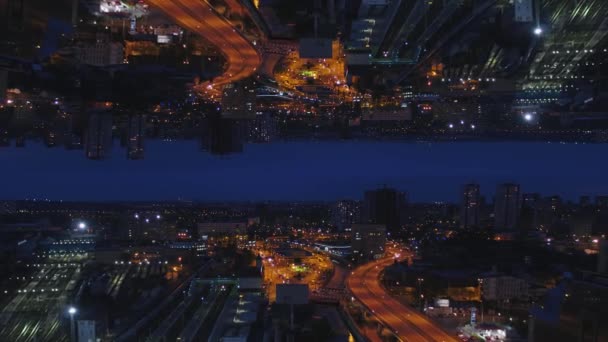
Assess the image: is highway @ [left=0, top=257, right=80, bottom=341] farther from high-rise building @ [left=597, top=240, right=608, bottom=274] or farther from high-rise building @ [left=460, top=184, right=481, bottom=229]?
high-rise building @ [left=460, top=184, right=481, bottom=229]

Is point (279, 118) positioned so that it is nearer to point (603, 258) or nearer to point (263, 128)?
point (263, 128)

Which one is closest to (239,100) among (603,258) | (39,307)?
(39,307)

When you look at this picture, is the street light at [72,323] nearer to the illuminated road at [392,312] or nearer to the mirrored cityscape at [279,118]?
the mirrored cityscape at [279,118]

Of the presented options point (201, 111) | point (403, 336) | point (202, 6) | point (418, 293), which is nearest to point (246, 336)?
point (201, 111)

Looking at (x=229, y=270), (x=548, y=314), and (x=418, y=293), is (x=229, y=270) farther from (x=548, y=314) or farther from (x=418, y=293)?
(x=548, y=314)

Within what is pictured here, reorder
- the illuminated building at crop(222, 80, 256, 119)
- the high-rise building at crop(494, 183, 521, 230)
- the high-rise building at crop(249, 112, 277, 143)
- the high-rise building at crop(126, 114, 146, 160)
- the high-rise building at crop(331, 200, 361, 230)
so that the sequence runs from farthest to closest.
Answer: the high-rise building at crop(331, 200, 361, 230)
the high-rise building at crop(494, 183, 521, 230)
the high-rise building at crop(249, 112, 277, 143)
the high-rise building at crop(126, 114, 146, 160)
the illuminated building at crop(222, 80, 256, 119)

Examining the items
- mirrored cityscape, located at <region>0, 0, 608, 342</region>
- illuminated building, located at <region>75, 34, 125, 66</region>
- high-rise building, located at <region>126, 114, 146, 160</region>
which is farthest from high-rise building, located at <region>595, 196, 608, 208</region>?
illuminated building, located at <region>75, 34, 125, 66</region>

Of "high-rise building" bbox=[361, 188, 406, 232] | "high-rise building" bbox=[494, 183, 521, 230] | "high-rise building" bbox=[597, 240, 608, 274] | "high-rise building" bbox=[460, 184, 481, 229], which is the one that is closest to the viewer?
"high-rise building" bbox=[597, 240, 608, 274]

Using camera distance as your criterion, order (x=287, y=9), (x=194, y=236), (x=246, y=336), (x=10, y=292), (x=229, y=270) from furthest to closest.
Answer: (x=194, y=236) < (x=229, y=270) < (x=10, y=292) < (x=246, y=336) < (x=287, y=9)
